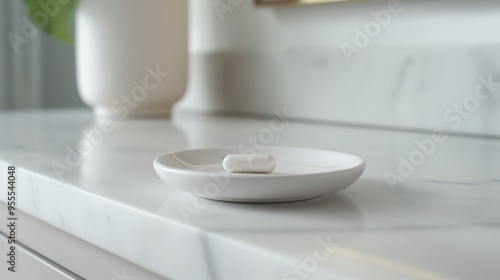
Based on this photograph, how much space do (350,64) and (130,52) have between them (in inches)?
14.9

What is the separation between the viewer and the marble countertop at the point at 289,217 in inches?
13.2

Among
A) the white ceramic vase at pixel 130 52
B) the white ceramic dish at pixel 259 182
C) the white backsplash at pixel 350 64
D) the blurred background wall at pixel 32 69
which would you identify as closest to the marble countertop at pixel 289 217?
the white ceramic dish at pixel 259 182

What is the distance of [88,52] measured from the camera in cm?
116

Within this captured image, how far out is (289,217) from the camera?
0.42m

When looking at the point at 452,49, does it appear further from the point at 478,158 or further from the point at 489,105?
the point at 478,158

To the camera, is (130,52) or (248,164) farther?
(130,52)

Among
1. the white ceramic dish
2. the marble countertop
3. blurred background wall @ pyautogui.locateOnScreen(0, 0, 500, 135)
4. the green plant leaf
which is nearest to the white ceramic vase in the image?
the green plant leaf

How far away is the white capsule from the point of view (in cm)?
47

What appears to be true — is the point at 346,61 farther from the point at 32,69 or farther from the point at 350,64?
the point at 32,69

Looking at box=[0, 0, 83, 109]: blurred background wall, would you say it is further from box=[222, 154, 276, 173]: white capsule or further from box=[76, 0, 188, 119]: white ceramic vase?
box=[222, 154, 276, 173]: white capsule

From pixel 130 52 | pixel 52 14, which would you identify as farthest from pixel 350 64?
pixel 52 14

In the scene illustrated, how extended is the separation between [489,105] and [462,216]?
18.6 inches

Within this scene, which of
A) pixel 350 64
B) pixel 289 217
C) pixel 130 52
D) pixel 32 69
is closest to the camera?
pixel 289 217

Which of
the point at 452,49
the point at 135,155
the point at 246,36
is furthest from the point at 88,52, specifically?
the point at 452,49
